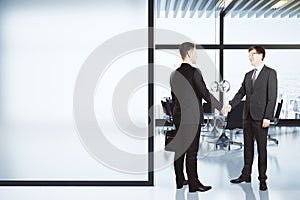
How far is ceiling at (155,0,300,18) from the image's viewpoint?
29.5ft

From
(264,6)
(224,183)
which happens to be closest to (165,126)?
(264,6)

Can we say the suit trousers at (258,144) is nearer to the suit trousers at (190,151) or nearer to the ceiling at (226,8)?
the suit trousers at (190,151)

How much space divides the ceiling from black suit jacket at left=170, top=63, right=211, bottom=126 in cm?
439

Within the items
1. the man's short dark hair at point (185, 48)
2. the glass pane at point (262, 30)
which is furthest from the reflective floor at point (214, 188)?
the glass pane at point (262, 30)

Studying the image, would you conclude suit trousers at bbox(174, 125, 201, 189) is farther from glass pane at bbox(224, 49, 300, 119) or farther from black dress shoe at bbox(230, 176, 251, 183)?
glass pane at bbox(224, 49, 300, 119)

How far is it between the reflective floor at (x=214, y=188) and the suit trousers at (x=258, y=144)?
168 millimetres

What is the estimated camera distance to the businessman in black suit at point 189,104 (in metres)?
4.22

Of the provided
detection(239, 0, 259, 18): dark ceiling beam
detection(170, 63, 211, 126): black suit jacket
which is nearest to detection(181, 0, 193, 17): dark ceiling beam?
detection(239, 0, 259, 18): dark ceiling beam

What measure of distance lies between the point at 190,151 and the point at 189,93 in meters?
0.59

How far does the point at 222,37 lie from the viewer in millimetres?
10328

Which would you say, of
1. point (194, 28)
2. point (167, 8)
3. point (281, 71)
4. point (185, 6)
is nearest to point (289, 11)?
point (281, 71)

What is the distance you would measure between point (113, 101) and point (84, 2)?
97cm

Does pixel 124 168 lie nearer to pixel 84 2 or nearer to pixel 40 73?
pixel 40 73

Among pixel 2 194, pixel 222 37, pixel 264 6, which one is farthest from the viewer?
pixel 222 37
